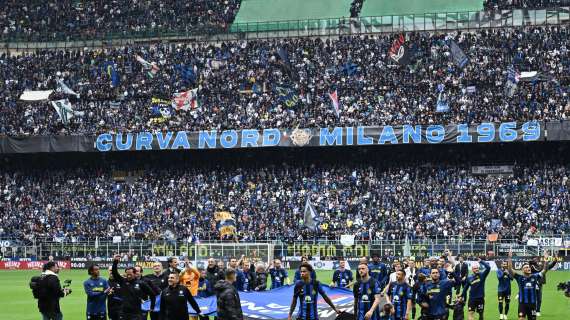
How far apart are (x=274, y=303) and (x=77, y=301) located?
16.0 metres

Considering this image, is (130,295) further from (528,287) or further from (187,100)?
(187,100)

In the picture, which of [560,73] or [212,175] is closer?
[560,73]

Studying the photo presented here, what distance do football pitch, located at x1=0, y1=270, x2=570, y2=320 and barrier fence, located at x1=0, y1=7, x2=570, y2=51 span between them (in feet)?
78.5

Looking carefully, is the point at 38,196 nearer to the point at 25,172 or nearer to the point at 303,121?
the point at 25,172

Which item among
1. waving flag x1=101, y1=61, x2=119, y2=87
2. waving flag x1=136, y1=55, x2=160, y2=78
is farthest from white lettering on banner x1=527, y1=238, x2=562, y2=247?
waving flag x1=101, y1=61, x2=119, y2=87

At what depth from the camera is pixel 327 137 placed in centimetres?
6706

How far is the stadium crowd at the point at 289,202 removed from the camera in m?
61.1

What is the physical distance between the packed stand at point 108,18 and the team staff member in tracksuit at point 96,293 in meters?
56.5

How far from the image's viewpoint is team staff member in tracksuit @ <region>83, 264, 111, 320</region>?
2239 centimetres

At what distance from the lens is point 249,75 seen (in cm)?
7338

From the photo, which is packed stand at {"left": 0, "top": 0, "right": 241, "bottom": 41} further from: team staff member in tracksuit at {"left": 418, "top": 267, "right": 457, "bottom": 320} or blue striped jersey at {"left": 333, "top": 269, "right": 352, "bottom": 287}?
team staff member in tracksuit at {"left": 418, "top": 267, "right": 457, "bottom": 320}

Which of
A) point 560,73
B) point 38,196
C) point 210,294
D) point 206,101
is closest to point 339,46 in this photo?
point 206,101

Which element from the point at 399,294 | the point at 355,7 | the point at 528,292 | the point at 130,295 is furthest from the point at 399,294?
the point at 355,7

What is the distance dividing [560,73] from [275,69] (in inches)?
786
